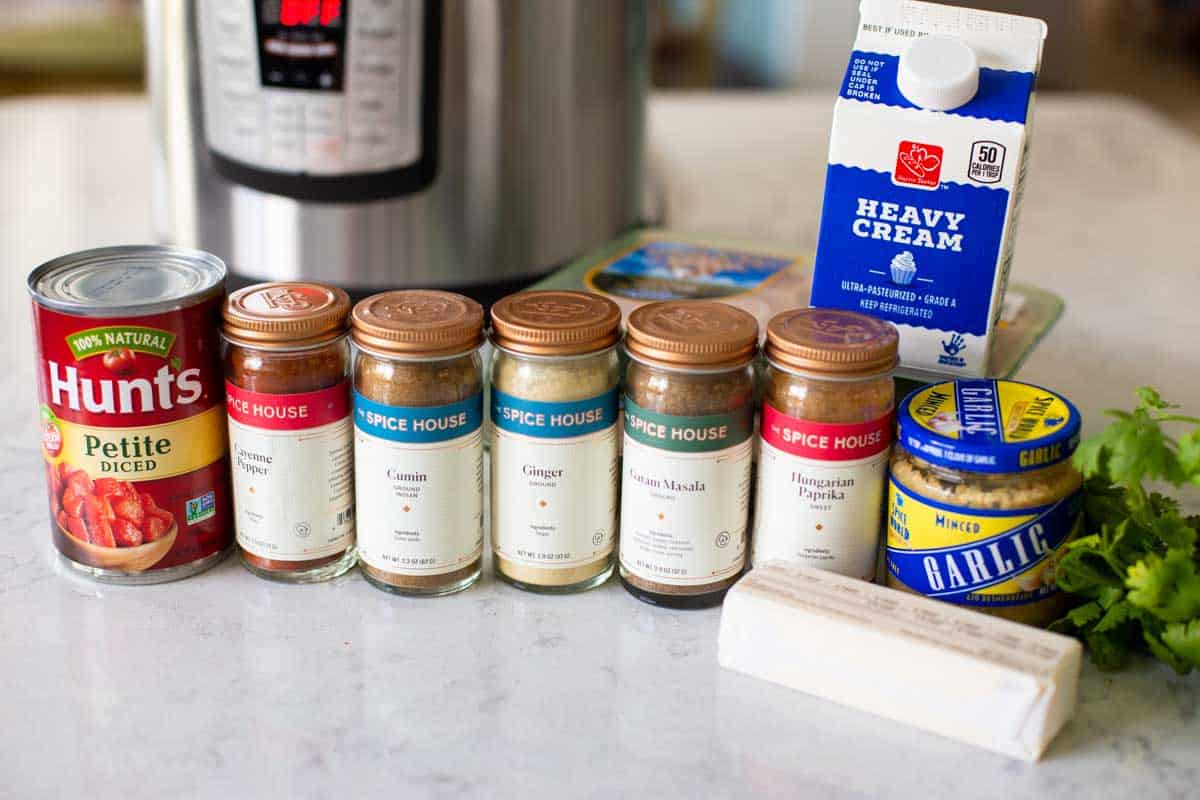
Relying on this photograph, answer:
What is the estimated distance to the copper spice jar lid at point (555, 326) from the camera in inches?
29.3

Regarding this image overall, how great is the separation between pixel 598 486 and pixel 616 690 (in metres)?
0.12

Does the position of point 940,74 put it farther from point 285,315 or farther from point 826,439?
point 285,315

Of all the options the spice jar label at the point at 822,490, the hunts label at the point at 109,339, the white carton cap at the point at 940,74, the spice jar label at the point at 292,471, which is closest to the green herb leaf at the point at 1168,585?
the spice jar label at the point at 822,490

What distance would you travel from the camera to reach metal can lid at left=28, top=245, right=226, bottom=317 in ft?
2.46

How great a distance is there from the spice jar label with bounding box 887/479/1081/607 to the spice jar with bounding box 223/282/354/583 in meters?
0.33

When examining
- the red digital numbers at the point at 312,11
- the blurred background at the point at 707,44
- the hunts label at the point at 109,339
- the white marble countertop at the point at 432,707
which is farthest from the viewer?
the blurred background at the point at 707,44

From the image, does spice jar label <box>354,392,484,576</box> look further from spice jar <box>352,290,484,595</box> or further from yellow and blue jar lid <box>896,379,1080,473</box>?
yellow and blue jar lid <box>896,379,1080,473</box>

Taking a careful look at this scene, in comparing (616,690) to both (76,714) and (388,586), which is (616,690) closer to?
(388,586)

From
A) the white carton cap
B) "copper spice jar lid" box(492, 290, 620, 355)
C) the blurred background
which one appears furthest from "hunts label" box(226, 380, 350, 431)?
the blurred background

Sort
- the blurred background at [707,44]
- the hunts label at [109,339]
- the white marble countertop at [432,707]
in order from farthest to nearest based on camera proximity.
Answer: the blurred background at [707,44] → the hunts label at [109,339] → the white marble countertop at [432,707]

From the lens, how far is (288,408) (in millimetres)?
761

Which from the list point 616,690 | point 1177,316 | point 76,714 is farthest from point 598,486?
point 1177,316

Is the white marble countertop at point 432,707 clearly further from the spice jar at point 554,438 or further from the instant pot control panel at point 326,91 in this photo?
the instant pot control panel at point 326,91

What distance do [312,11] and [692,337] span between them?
0.43 metres
